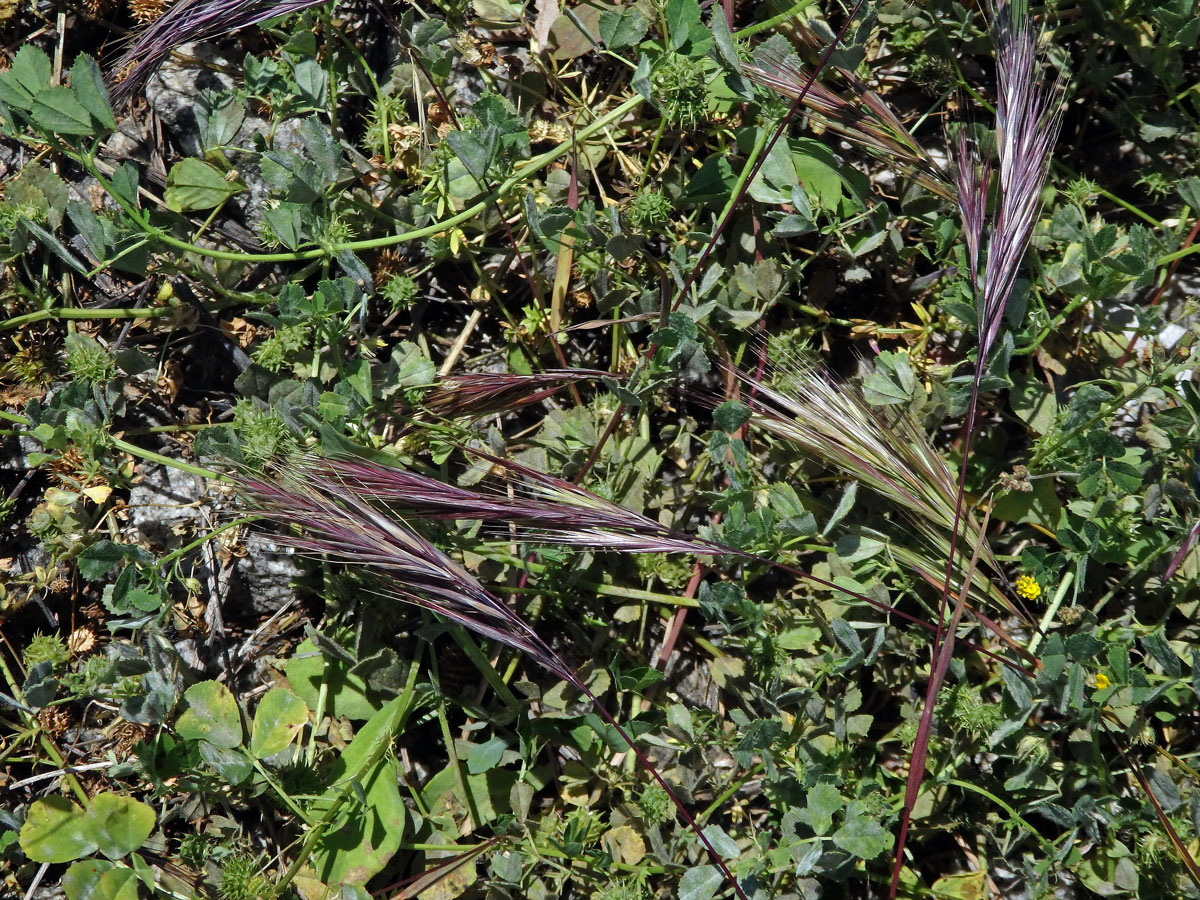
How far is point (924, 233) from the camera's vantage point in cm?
255

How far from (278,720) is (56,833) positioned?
0.66 meters

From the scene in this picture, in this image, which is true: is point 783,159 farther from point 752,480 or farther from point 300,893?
point 300,893

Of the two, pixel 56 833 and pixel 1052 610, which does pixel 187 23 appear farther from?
pixel 1052 610

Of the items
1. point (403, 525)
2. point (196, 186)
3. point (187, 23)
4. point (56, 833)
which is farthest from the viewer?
point (196, 186)

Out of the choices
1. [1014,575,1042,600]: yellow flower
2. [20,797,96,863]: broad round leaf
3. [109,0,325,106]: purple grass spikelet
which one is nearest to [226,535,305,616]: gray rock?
[20,797,96,863]: broad round leaf

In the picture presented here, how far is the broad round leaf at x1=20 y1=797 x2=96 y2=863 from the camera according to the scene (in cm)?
239

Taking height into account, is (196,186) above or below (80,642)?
above

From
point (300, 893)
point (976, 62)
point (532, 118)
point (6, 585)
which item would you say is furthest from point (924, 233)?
point (6, 585)

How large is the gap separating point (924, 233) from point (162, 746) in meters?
2.49

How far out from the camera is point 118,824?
2.39 meters

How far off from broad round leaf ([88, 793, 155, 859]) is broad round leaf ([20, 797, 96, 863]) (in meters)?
0.03

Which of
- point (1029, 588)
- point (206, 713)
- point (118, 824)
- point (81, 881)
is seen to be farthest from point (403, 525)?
point (1029, 588)

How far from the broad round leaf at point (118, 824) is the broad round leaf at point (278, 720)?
0.35 metres

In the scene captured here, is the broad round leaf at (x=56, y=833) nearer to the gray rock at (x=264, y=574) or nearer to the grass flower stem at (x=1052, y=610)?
the gray rock at (x=264, y=574)
